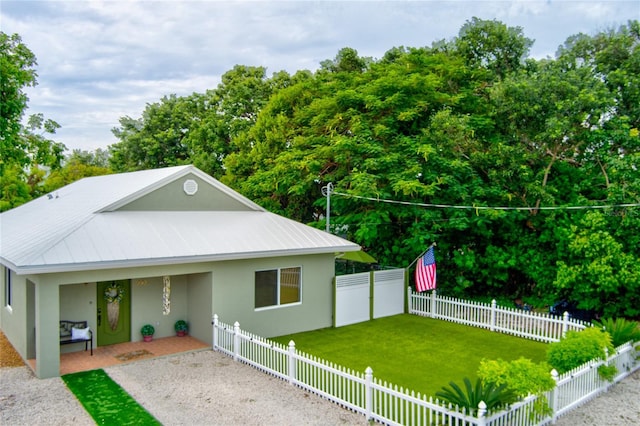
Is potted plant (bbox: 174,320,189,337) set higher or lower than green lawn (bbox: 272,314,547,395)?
higher

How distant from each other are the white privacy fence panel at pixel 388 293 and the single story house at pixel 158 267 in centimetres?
197

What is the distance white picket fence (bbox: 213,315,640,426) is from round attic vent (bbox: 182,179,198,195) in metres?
4.29

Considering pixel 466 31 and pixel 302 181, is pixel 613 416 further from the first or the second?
pixel 466 31

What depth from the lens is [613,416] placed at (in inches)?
359

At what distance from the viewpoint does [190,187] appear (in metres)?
15.0

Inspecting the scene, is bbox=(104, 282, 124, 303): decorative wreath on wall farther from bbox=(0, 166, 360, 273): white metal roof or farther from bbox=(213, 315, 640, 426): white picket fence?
bbox=(213, 315, 640, 426): white picket fence

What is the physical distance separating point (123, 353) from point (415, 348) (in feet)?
25.3

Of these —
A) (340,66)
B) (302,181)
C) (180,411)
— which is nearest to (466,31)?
(340,66)

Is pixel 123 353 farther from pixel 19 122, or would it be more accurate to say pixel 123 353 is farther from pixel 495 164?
pixel 495 164

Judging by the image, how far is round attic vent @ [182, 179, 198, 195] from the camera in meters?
14.9

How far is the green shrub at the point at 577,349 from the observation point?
9.95 meters

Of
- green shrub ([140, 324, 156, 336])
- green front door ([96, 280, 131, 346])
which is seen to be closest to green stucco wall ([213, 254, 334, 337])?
green shrub ([140, 324, 156, 336])

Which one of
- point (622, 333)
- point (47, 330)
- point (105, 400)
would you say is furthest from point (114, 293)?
point (622, 333)

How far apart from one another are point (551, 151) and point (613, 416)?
10.8 meters
